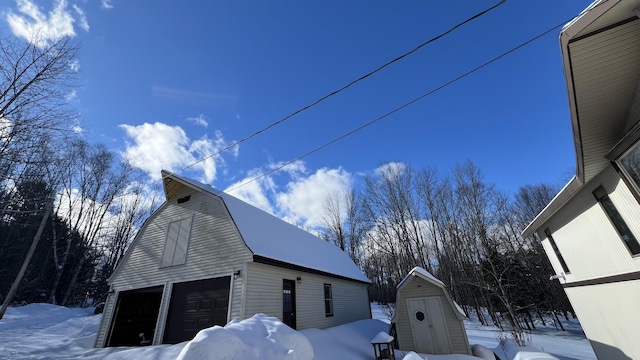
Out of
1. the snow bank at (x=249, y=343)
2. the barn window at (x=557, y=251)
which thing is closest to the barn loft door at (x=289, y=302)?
the snow bank at (x=249, y=343)

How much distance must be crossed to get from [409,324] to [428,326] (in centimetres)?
70

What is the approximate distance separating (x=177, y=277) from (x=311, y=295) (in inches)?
215

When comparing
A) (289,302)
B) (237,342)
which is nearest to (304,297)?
(289,302)

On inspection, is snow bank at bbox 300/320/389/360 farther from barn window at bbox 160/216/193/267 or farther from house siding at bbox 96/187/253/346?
barn window at bbox 160/216/193/267

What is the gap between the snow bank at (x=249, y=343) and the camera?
2719 mm

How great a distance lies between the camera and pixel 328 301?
12.5m

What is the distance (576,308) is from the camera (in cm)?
934

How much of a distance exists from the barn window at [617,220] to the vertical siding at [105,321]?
17.0 meters

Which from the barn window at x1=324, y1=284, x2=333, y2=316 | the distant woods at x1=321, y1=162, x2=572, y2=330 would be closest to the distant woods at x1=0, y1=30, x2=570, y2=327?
the distant woods at x1=321, y1=162, x2=572, y2=330

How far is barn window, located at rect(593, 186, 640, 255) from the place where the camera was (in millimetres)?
6178

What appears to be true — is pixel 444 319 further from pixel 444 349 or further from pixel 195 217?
pixel 195 217

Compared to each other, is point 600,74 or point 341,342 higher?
point 600,74

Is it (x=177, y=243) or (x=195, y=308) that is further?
(x=177, y=243)

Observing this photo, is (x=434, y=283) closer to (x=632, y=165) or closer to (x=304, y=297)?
(x=304, y=297)
